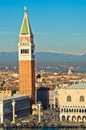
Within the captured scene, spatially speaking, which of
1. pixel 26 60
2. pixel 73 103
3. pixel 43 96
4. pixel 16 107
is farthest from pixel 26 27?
pixel 43 96

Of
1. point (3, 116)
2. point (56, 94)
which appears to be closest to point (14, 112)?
point (3, 116)

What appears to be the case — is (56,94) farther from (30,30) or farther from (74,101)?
(74,101)

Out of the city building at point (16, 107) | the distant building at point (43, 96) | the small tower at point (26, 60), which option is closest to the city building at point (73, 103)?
the city building at point (16, 107)

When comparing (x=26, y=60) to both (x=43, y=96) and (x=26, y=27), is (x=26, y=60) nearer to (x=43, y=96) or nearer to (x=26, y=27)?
(x=26, y=27)

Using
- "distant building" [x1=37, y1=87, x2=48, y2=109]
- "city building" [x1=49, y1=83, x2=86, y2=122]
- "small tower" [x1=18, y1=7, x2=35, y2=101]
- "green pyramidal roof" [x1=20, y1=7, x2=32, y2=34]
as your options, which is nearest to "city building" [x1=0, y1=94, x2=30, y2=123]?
"small tower" [x1=18, y1=7, x2=35, y2=101]

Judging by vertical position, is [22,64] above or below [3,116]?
above

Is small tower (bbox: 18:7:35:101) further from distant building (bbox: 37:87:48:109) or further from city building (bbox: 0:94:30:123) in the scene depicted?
distant building (bbox: 37:87:48:109)
